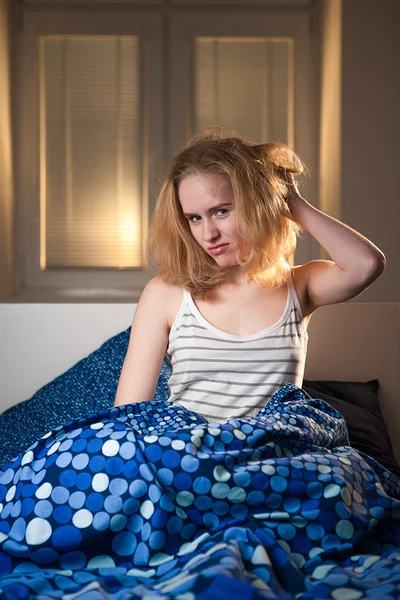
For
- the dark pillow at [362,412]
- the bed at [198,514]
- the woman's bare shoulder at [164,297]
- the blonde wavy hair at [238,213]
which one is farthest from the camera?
the dark pillow at [362,412]

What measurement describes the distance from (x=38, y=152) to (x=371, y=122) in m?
1.91

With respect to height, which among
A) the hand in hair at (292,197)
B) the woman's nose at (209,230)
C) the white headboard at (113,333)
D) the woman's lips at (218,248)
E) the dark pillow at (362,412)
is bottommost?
the dark pillow at (362,412)

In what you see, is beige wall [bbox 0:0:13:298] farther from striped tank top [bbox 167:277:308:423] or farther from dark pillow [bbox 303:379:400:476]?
striped tank top [bbox 167:277:308:423]

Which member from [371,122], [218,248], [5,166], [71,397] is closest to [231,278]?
[218,248]

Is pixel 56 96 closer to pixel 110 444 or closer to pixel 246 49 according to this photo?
pixel 246 49

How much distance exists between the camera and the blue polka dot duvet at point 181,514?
0.76m

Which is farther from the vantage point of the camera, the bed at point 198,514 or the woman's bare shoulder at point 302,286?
the woman's bare shoulder at point 302,286

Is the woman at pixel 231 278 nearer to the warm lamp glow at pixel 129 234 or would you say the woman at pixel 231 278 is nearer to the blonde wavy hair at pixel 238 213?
the blonde wavy hair at pixel 238 213

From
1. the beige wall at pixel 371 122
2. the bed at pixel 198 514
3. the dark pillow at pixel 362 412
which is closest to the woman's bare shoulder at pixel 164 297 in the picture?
the bed at pixel 198 514

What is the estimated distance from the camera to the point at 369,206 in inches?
151

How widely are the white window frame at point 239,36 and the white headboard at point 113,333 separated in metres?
2.20

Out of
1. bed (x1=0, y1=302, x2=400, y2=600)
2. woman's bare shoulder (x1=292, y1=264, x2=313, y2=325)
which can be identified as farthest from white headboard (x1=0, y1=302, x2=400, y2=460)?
bed (x1=0, y1=302, x2=400, y2=600)

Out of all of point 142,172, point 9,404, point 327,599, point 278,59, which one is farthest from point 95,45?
point 327,599

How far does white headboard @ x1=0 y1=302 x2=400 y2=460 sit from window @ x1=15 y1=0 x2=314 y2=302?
2267mm
